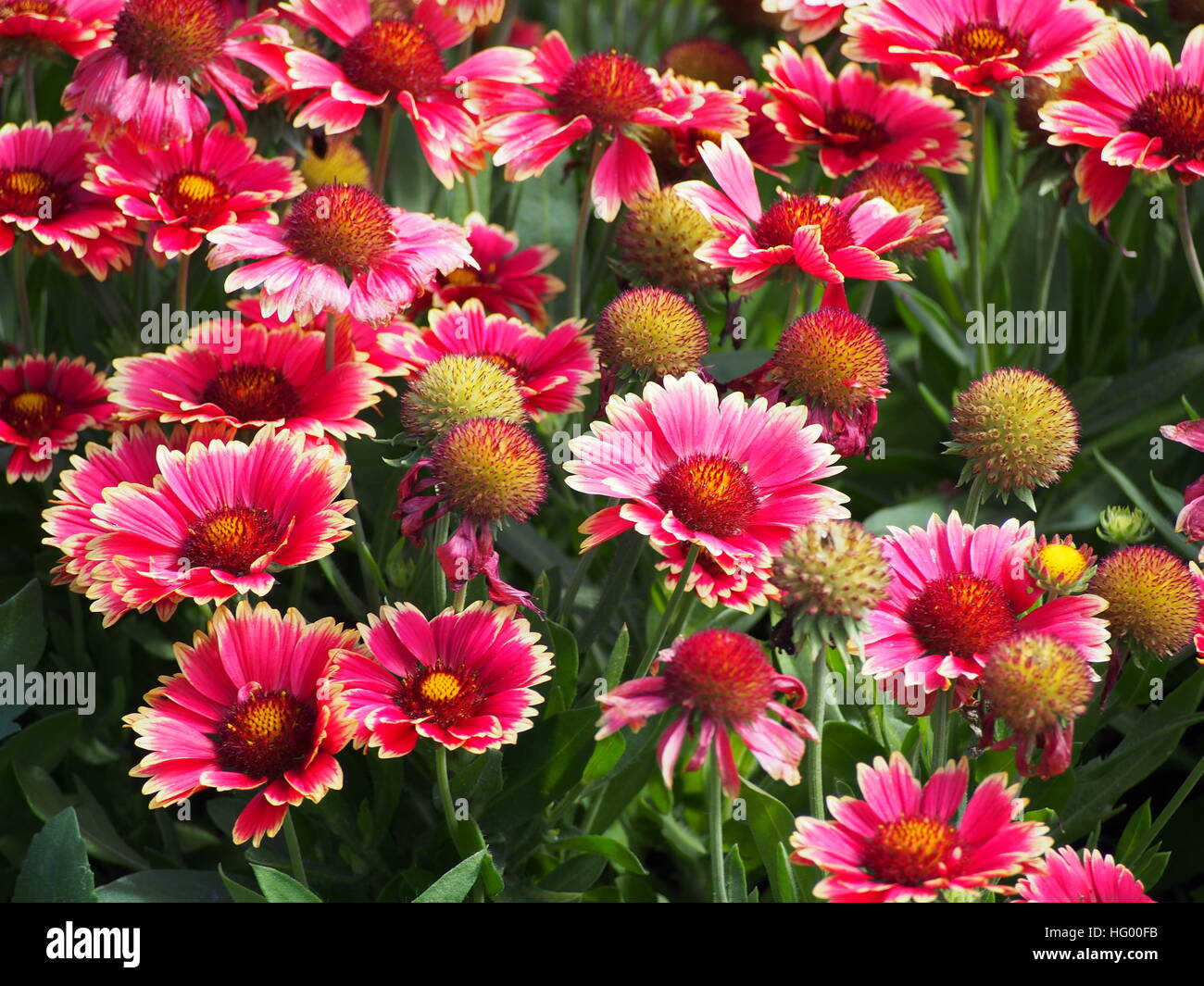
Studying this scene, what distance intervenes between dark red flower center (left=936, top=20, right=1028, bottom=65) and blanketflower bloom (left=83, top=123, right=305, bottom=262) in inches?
35.2

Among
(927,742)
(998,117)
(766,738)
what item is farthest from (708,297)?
(998,117)

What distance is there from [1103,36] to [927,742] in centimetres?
96

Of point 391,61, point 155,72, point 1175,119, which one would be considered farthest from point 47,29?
point 1175,119

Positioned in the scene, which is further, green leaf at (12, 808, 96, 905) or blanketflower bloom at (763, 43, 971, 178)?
blanketflower bloom at (763, 43, 971, 178)

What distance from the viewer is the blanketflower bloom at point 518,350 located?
5.37 feet

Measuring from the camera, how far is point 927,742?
1.53 m

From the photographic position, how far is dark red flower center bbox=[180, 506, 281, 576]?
4.49 ft

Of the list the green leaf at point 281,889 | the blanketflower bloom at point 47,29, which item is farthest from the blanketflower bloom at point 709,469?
the blanketflower bloom at point 47,29

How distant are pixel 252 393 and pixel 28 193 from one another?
0.46 metres

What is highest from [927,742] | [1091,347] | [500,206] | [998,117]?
[998,117]

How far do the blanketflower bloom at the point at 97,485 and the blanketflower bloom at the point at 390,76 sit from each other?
0.46 m

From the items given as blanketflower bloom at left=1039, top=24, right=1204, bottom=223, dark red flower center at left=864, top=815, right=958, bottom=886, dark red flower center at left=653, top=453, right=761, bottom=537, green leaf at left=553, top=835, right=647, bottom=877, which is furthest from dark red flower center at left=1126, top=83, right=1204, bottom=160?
green leaf at left=553, top=835, right=647, bottom=877

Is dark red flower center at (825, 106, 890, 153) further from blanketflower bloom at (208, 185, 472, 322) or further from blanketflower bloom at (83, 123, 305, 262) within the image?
blanketflower bloom at (83, 123, 305, 262)
